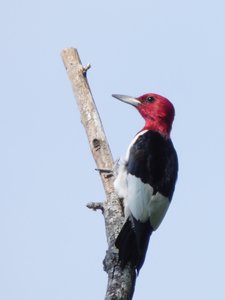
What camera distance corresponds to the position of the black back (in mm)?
7145

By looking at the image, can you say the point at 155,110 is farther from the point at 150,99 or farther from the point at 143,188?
the point at 143,188

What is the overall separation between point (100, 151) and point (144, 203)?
629mm

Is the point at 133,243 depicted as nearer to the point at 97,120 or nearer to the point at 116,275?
the point at 116,275

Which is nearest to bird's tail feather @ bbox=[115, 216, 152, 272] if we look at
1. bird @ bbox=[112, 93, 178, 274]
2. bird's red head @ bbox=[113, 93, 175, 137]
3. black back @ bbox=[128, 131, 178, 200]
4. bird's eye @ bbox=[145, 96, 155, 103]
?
bird @ bbox=[112, 93, 178, 274]

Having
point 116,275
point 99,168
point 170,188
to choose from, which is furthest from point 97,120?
point 116,275

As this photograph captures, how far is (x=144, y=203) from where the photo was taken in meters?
6.93

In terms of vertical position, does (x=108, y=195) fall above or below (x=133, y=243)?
above

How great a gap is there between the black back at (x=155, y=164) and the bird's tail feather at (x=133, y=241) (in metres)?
0.47

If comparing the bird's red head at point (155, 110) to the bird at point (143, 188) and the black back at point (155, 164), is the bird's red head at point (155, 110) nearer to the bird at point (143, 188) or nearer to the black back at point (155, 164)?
the bird at point (143, 188)

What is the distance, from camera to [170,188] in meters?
7.22

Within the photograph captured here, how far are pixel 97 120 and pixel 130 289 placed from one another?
1.84 meters

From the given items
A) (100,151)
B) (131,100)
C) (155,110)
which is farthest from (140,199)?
(131,100)

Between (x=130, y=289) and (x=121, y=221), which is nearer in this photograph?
(x=130, y=289)

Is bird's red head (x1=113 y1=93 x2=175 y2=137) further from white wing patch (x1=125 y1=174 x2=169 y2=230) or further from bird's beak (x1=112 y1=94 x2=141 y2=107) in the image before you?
white wing patch (x1=125 y1=174 x2=169 y2=230)
